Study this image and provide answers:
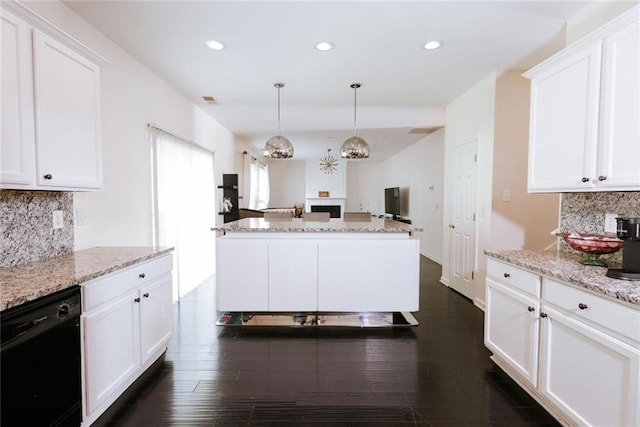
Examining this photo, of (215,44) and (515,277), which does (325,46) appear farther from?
(515,277)

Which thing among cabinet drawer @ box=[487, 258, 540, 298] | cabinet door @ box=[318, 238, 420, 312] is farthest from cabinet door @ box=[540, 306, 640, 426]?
cabinet door @ box=[318, 238, 420, 312]

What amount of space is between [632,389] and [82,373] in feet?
8.48

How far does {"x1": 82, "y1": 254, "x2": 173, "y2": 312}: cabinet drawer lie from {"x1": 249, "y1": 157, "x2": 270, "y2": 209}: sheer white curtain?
17.8 ft

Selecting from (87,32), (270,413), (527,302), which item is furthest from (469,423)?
(87,32)

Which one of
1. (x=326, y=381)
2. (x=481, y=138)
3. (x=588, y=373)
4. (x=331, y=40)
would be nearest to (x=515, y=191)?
(x=481, y=138)

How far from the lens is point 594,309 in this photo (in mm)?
1480

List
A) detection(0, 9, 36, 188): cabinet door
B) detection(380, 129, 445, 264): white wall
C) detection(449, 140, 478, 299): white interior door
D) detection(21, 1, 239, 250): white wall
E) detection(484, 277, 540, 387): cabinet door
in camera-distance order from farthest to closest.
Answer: detection(380, 129, 445, 264): white wall, detection(449, 140, 478, 299): white interior door, detection(21, 1, 239, 250): white wall, detection(484, 277, 540, 387): cabinet door, detection(0, 9, 36, 188): cabinet door

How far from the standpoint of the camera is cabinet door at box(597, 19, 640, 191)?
5.25 ft

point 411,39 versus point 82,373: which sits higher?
point 411,39

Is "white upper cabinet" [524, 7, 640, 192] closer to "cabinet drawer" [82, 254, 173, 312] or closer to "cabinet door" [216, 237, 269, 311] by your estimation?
"cabinet door" [216, 237, 269, 311]

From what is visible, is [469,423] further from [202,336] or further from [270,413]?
[202,336]

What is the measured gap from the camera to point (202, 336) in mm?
2900

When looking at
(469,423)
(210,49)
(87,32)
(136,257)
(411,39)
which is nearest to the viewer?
(469,423)

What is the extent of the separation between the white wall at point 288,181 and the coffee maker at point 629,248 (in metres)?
9.60
